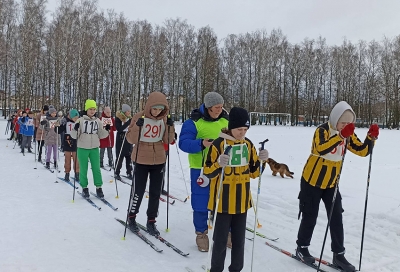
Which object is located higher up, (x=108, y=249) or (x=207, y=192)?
(x=207, y=192)

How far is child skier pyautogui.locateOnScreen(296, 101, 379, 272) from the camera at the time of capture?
330 centimetres

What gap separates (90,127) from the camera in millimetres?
6055

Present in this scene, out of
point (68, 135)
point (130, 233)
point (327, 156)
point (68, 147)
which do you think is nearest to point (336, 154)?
point (327, 156)

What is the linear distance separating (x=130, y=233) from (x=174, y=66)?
111 feet

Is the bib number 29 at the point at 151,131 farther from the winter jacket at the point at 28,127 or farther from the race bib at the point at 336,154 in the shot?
the winter jacket at the point at 28,127

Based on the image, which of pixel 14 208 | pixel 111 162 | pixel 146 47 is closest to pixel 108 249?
pixel 14 208

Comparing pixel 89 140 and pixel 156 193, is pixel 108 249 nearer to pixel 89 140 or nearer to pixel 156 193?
pixel 156 193

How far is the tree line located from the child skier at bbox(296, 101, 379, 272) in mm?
24702

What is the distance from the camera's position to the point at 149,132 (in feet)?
14.5

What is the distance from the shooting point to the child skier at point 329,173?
10.8ft

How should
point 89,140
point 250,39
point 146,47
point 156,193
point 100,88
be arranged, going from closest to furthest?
point 156,193, point 89,140, point 146,47, point 100,88, point 250,39

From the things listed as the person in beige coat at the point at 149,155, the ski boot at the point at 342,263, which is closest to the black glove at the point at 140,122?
the person in beige coat at the point at 149,155

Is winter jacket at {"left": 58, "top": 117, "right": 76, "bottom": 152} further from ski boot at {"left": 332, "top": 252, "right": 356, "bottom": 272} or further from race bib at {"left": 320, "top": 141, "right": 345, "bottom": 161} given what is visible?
ski boot at {"left": 332, "top": 252, "right": 356, "bottom": 272}

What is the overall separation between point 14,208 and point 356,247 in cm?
499
